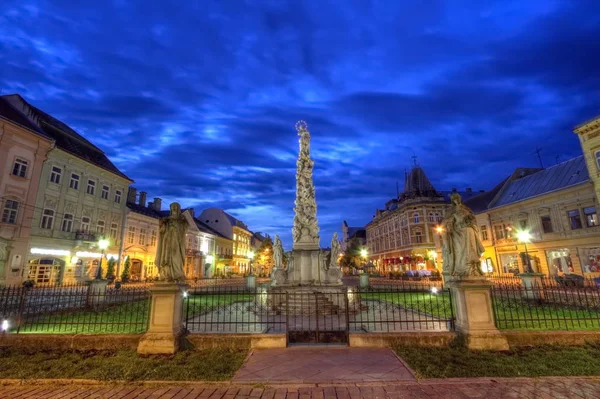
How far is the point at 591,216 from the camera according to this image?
81.0ft

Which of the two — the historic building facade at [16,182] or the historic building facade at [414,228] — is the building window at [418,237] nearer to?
the historic building facade at [414,228]

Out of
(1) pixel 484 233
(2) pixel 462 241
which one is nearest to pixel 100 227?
(2) pixel 462 241

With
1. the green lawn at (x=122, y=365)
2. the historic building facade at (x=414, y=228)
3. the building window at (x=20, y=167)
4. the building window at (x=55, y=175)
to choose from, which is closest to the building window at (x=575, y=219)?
the historic building facade at (x=414, y=228)

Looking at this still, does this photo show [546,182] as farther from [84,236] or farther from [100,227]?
[100,227]

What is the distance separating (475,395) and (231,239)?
6358 cm

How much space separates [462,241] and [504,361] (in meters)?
2.90

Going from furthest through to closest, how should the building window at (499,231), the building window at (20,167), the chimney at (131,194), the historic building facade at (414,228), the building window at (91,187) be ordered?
the historic building facade at (414,228)
the chimney at (131,194)
the building window at (499,231)
the building window at (91,187)
the building window at (20,167)

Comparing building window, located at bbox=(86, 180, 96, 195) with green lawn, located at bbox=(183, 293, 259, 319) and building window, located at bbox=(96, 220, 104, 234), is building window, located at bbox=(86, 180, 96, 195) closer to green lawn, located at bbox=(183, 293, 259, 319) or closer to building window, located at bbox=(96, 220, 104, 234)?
building window, located at bbox=(96, 220, 104, 234)

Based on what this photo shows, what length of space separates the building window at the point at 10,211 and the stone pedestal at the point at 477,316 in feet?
101

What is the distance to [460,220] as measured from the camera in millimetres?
8102

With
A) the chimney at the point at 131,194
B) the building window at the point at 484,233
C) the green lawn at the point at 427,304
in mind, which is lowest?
the green lawn at the point at 427,304

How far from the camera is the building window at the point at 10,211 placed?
22656 mm

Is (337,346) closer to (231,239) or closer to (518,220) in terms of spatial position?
(518,220)

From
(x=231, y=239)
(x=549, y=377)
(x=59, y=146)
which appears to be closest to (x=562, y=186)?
(x=549, y=377)
